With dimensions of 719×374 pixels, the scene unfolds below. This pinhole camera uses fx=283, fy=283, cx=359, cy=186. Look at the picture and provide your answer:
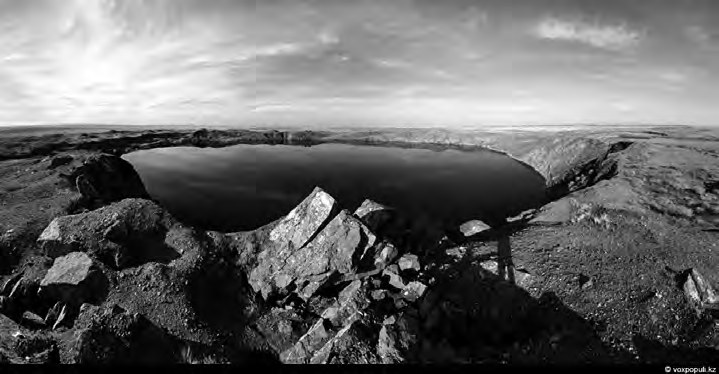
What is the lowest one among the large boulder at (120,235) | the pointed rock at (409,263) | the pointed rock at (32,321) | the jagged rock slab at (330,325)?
the jagged rock slab at (330,325)

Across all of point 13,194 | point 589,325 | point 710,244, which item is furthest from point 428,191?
point 13,194

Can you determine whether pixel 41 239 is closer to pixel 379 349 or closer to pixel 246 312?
pixel 246 312

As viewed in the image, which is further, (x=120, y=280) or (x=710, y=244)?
(x=710, y=244)

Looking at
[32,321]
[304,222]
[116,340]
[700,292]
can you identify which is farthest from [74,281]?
[700,292]

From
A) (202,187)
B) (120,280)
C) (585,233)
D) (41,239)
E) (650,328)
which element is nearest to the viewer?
(650,328)

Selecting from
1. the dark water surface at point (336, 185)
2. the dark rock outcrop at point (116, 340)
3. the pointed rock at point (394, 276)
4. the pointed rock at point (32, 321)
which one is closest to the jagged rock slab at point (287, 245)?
the pointed rock at point (394, 276)

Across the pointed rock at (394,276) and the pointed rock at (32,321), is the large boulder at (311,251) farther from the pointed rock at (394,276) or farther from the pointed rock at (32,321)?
the pointed rock at (32,321)
